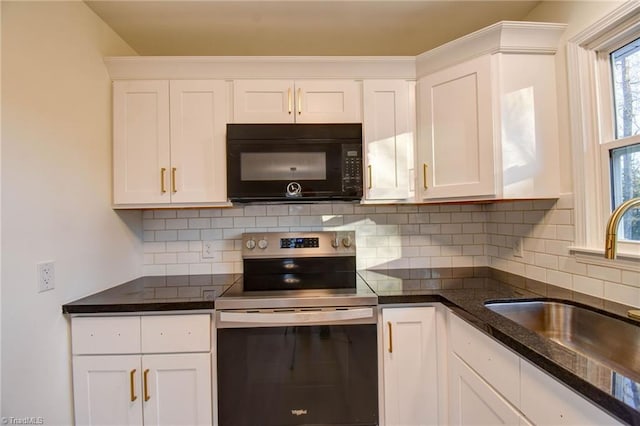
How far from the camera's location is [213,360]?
140 centimetres

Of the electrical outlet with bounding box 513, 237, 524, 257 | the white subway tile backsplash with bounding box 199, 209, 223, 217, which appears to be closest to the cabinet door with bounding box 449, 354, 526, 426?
the electrical outlet with bounding box 513, 237, 524, 257

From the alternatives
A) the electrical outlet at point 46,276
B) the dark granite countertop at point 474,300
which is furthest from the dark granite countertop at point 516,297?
the electrical outlet at point 46,276

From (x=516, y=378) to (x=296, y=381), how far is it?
92 centimetres

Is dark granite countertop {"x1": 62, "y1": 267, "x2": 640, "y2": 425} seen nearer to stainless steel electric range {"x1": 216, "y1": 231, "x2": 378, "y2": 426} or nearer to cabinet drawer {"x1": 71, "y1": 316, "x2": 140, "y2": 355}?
cabinet drawer {"x1": 71, "y1": 316, "x2": 140, "y2": 355}

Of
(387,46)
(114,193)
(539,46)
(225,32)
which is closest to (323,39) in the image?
(387,46)

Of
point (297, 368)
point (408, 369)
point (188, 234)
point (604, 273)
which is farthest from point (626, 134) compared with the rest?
point (188, 234)

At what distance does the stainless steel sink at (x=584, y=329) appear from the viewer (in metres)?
1.02

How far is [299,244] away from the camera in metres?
1.95

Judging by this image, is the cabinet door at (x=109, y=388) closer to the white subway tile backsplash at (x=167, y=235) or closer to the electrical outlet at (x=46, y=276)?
the electrical outlet at (x=46, y=276)

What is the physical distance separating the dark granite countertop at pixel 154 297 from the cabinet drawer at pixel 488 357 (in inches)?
45.2

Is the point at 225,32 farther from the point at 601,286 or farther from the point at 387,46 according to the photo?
the point at 601,286

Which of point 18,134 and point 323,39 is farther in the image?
point 323,39

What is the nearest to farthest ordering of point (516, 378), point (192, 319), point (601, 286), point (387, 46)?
1. point (516, 378)
2. point (601, 286)
3. point (192, 319)
4. point (387, 46)

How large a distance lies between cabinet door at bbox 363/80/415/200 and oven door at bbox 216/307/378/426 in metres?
0.73
